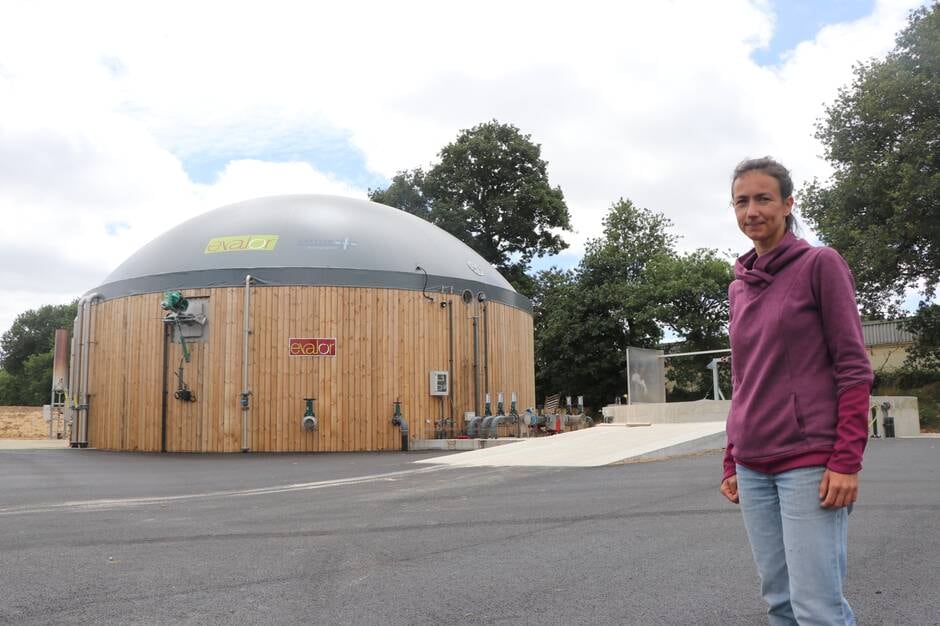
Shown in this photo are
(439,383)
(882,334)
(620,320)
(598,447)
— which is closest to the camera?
(598,447)

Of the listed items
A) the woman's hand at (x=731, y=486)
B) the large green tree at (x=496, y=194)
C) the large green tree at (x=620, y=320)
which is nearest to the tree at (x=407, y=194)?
the large green tree at (x=496, y=194)

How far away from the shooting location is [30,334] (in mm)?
66250

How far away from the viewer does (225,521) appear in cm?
650

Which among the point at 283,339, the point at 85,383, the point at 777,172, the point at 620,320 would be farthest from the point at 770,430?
the point at 620,320

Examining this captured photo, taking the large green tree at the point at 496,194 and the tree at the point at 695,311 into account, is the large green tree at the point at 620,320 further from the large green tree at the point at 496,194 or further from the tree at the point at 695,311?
the large green tree at the point at 496,194

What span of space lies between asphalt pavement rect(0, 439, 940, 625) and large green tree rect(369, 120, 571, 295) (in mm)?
30430

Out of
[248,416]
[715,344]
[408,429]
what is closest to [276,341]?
[248,416]

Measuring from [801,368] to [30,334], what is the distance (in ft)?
244

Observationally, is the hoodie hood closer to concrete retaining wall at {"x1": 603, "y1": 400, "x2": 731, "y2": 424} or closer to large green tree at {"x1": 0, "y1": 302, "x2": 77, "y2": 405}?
concrete retaining wall at {"x1": 603, "y1": 400, "x2": 731, "y2": 424}

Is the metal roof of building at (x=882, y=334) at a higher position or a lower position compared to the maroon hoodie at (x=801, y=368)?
A: higher

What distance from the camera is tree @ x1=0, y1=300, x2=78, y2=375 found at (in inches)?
2591

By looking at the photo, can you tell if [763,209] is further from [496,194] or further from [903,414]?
[496,194]

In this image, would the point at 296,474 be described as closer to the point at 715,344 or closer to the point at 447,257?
the point at 447,257

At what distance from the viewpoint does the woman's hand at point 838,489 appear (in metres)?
2.07
